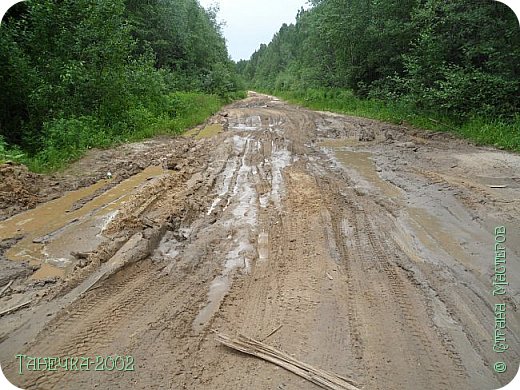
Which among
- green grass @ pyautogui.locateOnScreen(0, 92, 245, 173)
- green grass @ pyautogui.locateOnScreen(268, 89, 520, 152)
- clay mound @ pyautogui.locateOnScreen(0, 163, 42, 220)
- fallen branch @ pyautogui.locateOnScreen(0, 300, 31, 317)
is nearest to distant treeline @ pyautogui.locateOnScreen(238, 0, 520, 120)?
green grass @ pyautogui.locateOnScreen(268, 89, 520, 152)

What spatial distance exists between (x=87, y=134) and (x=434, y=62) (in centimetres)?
1099

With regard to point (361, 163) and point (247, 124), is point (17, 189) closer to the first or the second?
point (361, 163)

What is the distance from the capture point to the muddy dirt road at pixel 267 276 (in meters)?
2.53

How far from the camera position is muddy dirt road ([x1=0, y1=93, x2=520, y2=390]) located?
8.29 feet

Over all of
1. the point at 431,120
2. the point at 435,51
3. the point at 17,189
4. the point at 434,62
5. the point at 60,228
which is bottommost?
the point at 60,228

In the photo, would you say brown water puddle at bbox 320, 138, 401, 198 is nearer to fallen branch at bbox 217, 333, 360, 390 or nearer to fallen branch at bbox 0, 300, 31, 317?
fallen branch at bbox 217, 333, 360, 390

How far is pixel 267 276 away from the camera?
3730mm

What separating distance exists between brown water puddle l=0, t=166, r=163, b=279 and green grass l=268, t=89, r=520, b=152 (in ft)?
28.0

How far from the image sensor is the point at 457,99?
11.1 meters

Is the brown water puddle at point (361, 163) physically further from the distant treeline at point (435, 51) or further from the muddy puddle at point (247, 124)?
the muddy puddle at point (247, 124)

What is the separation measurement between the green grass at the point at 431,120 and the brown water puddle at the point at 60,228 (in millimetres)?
8549

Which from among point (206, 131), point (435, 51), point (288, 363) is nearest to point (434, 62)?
point (435, 51)

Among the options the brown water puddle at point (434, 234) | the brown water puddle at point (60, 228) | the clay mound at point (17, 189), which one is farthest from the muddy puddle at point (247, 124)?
the brown water puddle at point (434, 234)

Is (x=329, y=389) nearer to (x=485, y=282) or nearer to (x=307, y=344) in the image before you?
(x=307, y=344)
